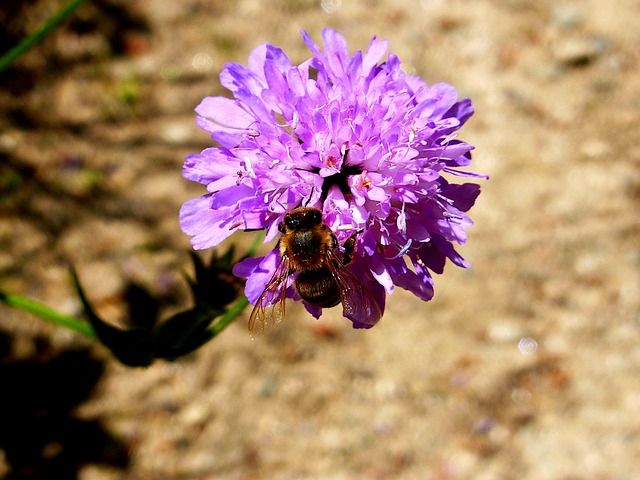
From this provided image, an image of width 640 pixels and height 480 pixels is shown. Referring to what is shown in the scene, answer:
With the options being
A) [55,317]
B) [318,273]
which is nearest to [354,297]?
[318,273]

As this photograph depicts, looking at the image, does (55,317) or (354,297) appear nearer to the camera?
(354,297)

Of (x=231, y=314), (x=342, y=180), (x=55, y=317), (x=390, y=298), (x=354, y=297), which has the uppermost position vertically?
(x=342, y=180)

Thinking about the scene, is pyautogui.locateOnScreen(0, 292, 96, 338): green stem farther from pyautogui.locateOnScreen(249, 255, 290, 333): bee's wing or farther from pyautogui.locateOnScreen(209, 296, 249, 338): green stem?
pyautogui.locateOnScreen(249, 255, 290, 333): bee's wing

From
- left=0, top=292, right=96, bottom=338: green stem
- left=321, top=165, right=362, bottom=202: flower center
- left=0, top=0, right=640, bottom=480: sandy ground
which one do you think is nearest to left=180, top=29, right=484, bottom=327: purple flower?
left=321, top=165, right=362, bottom=202: flower center

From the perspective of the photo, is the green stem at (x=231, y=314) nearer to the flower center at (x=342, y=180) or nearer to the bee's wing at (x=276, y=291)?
the bee's wing at (x=276, y=291)

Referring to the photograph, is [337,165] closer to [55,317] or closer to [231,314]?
[231,314]

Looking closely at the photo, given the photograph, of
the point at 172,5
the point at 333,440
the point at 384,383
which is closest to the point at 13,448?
the point at 333,440
